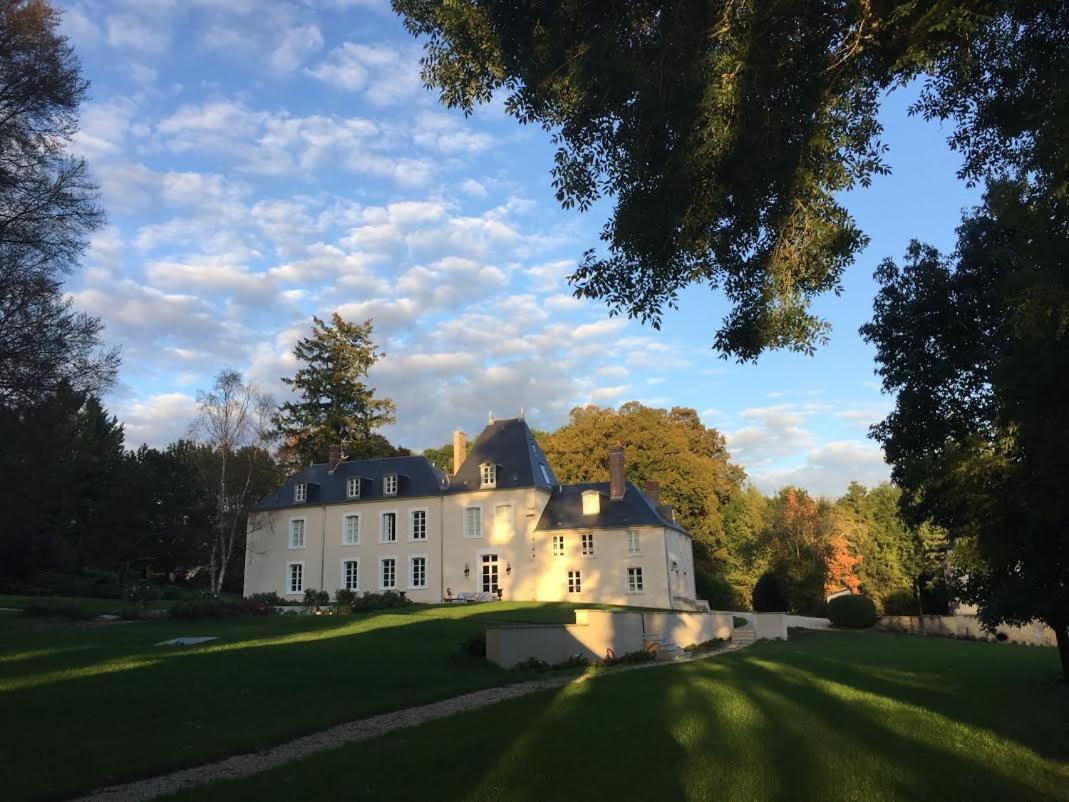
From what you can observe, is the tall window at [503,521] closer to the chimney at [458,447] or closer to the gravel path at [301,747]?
the chimney at [458,447]

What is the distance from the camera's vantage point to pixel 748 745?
771 centimetres

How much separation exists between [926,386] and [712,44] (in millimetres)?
9712

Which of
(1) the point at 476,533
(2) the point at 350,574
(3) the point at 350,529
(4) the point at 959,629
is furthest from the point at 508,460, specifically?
(4) the point at 959,629

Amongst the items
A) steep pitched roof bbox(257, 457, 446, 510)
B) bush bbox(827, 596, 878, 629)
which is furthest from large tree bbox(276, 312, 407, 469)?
bush bbox(827, 596, 878, 629)

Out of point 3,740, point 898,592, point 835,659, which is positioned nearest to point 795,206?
point 3,740

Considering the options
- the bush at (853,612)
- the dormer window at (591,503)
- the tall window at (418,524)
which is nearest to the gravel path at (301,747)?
the dormer window at (591,503)

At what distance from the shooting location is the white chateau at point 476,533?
37.2 meters

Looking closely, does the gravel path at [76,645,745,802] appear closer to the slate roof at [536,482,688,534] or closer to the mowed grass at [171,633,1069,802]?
the mowed grass at [171,633,1069,802]

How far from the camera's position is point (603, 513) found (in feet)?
125

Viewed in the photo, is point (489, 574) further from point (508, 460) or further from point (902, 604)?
point (902, 604)

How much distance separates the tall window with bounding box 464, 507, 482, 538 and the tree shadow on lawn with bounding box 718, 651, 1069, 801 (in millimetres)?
29504

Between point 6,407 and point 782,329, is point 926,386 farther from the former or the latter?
point 6,407

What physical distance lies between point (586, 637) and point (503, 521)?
822 inches

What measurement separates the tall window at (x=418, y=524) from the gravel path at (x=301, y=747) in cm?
2708
